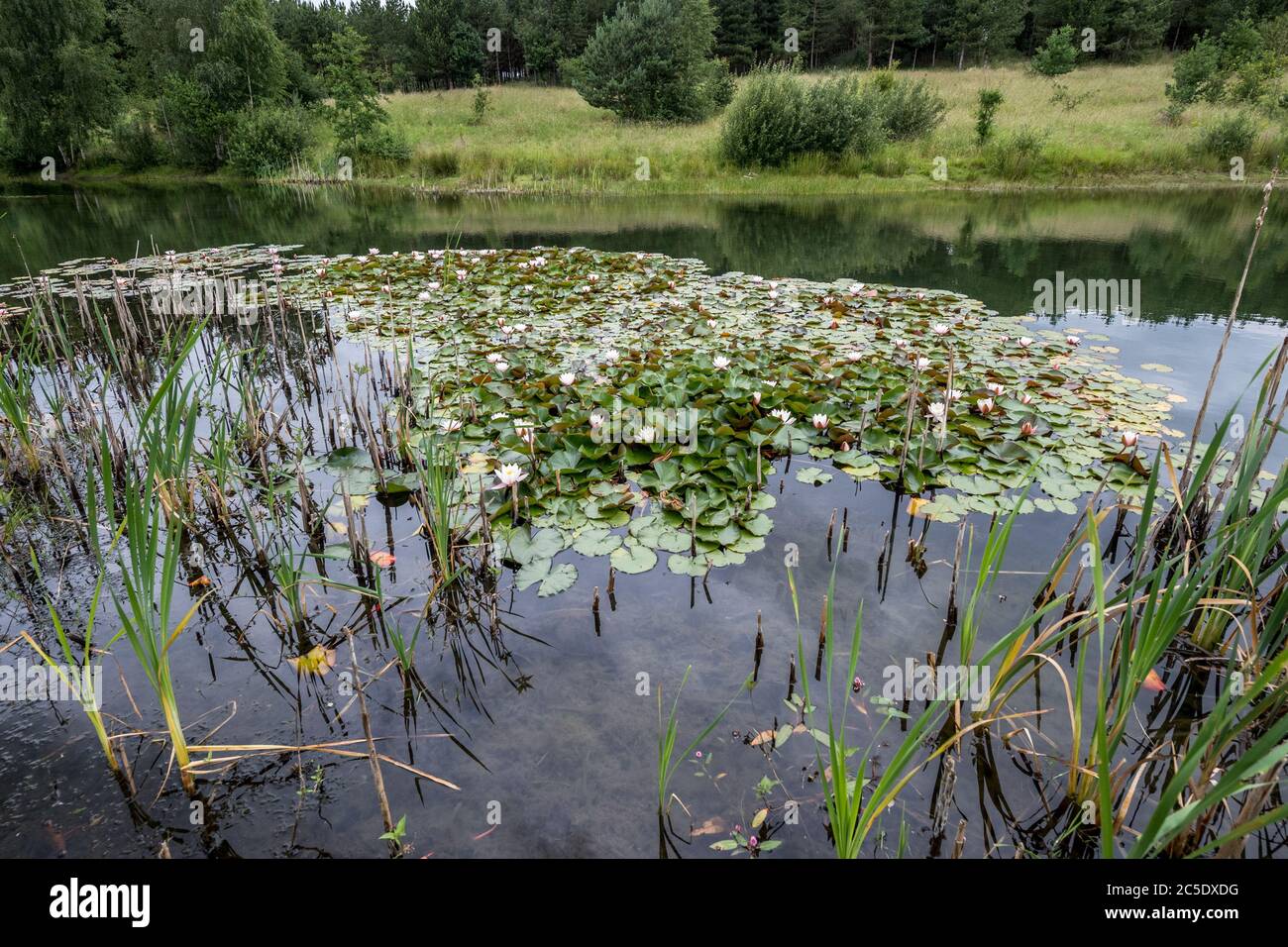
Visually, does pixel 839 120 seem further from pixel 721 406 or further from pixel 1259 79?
pixel 721 406

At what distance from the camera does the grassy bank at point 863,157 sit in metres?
18.7

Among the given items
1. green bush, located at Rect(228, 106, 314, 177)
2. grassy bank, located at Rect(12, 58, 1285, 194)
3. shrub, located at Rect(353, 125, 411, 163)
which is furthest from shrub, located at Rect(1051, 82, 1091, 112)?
green bush, located at Rect(228, 106, 314, 177)

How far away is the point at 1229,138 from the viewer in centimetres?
1822

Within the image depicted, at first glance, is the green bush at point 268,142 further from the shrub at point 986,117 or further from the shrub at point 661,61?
the shrub at point 986,117

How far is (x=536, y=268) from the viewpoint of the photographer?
27.3 ft

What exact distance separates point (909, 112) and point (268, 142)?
76.2 ft

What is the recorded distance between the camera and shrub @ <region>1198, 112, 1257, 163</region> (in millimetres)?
17938

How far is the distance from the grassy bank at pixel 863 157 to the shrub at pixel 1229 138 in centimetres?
21

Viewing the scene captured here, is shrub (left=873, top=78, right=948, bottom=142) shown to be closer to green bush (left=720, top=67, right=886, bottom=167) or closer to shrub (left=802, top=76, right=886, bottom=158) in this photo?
shrub (left=802, top=76, right=886, bottom=158)

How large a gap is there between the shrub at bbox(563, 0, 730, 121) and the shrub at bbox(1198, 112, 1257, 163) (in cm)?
1713

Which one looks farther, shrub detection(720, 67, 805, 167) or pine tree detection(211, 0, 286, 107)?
pine tree detection(211, 0, 286, 107)

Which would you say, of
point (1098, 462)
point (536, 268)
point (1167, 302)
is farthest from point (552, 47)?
point (1098, 462)

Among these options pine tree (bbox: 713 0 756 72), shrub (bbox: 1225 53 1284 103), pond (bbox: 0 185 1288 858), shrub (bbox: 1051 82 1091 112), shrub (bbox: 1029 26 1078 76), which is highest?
pine tree (bbox: 713 0 756 72)

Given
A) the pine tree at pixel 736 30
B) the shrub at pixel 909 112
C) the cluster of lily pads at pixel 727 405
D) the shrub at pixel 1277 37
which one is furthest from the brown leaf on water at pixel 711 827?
the pine tree at pixel 736 30
